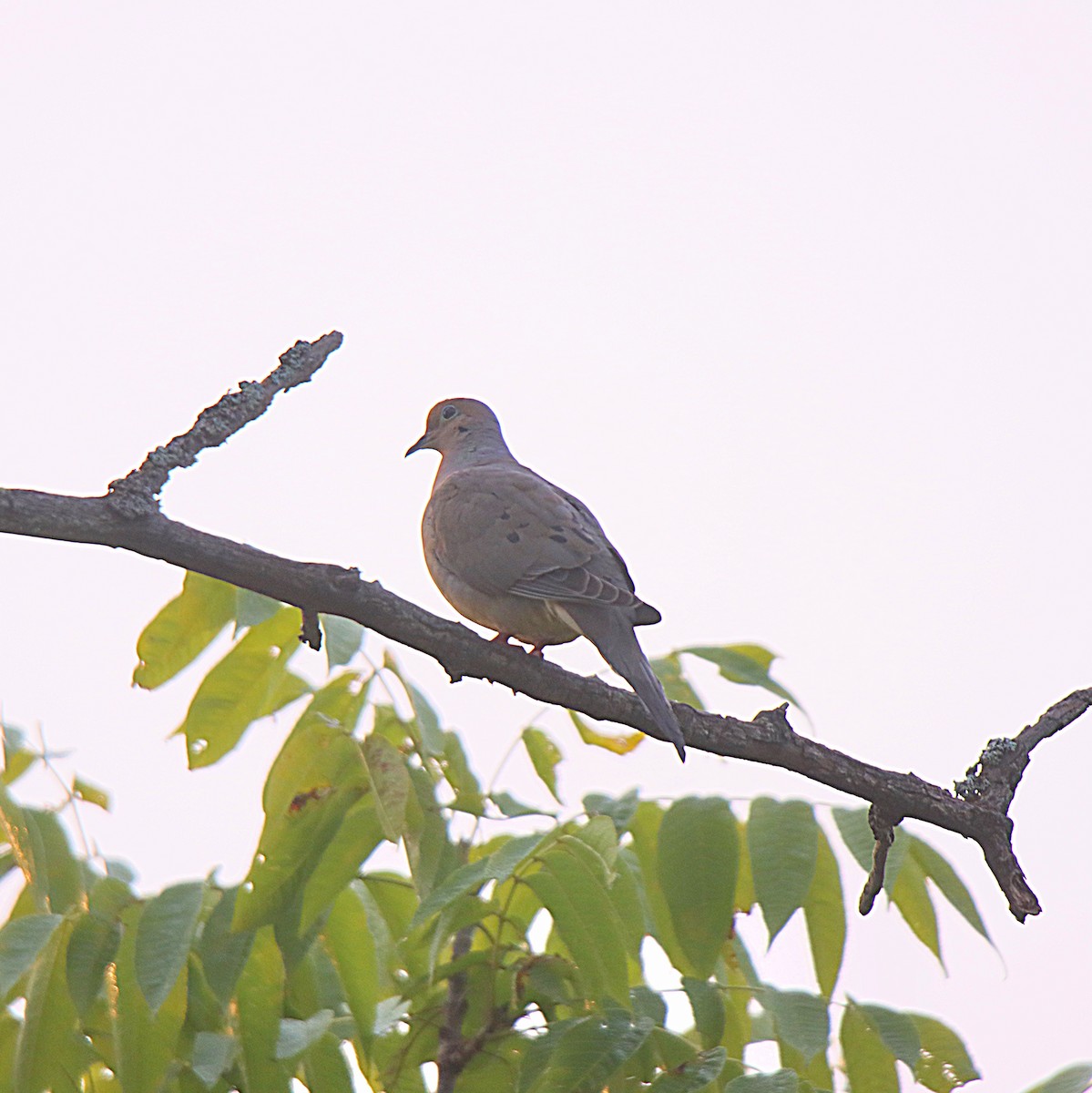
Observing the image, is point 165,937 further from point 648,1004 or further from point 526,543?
point 526,543

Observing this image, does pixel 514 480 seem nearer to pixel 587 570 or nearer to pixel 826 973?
pixel 587 570

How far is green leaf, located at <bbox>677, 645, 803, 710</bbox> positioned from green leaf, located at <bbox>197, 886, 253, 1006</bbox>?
116 centimetres

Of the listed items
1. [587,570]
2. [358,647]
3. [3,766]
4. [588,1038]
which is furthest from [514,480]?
[588,1038]

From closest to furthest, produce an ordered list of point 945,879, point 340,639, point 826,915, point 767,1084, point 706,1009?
point 767,1084 < point 706,1009 < point 826,915 < point 945,879 < point 340,639

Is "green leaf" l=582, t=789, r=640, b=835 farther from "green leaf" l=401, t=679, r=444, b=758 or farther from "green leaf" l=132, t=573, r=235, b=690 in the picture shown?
"green leaf" l=132, t=573, r=235, b=690

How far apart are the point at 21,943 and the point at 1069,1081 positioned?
1850 mm

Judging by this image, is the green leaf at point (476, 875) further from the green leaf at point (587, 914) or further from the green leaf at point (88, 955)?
the green leaf at point (88, 955)

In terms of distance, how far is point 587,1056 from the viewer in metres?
2.28

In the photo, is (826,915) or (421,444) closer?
(826,915)

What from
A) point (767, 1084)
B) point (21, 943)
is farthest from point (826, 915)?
point (21, 943)

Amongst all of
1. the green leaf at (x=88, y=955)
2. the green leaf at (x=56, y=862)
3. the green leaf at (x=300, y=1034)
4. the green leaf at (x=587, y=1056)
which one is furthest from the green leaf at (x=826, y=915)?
the green leaf at (x=56, y=862)

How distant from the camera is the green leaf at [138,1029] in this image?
232 cm

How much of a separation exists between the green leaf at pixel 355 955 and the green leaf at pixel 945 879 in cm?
112

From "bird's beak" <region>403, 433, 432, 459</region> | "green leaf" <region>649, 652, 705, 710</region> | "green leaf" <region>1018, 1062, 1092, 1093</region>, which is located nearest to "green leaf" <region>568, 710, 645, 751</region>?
"green leaf" <region>649, 652, 705, 710</region>
